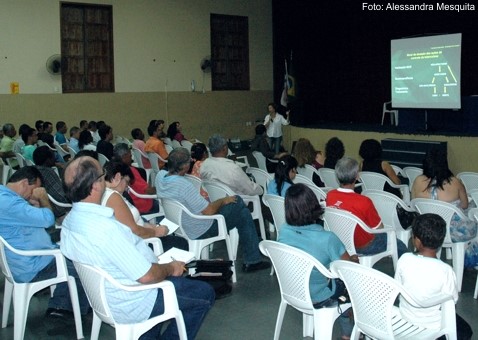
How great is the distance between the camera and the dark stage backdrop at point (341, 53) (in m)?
14.3

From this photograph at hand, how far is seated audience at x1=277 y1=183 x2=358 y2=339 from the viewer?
330cm

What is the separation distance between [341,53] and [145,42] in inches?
189

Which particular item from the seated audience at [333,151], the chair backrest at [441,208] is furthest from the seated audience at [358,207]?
the seated audience at [333,151]

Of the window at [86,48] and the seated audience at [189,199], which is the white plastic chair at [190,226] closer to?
the seated audience at [189,199]

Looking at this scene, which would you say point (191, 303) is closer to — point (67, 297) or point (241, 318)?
point (241, 318)

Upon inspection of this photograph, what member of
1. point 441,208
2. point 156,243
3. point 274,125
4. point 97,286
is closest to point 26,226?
point 156,243

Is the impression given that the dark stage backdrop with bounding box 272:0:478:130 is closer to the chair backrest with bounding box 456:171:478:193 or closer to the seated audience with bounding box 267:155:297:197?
the chair backrest with bounding box 456:171:478:193

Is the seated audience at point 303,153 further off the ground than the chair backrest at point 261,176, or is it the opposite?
the seated audience at point 303,153

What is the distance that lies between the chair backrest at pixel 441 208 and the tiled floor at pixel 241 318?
55 cm

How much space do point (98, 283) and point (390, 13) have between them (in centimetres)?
1255

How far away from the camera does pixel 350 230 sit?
4168 mm

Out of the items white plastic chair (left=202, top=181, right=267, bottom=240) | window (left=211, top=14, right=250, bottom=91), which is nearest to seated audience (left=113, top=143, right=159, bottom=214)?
white plastic chair (left=202, top=181, right=267, bottom=240)

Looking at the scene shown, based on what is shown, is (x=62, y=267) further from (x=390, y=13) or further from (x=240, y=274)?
(x=390, y=13)

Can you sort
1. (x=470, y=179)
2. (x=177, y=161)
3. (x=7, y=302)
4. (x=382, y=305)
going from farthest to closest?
(x=470, y=179)
(x=177, y=161)
(x=7, y=302)
(x=382, y=305)
